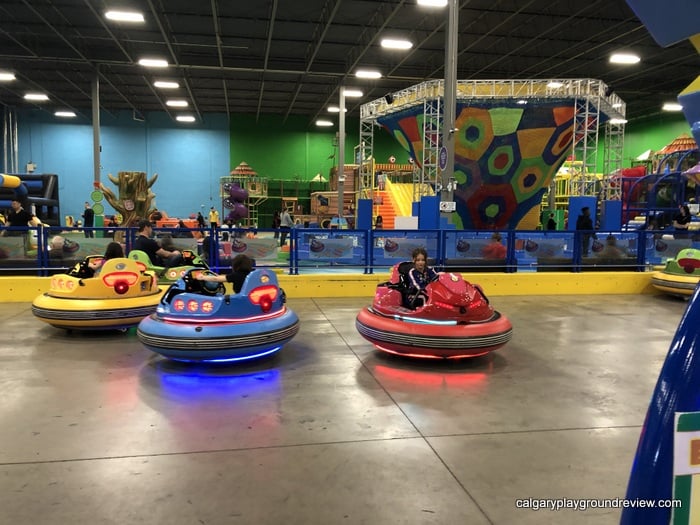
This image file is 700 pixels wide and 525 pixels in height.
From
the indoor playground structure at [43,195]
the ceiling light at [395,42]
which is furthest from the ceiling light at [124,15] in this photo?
the indoor playground structure at [43,195]

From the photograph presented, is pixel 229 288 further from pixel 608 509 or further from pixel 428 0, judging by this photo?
pixel 428 0

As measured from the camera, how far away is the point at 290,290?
10117 mm

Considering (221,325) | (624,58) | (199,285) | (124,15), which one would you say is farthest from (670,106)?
(221,325)

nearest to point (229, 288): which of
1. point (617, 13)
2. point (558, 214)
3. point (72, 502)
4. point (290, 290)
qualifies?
point (290, 290)

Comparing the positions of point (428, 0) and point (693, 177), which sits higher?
point (428, 0)

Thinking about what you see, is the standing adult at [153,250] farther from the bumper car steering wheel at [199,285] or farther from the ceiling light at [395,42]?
the ceiling light at [395,42]

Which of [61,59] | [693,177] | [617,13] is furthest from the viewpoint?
[61,59]

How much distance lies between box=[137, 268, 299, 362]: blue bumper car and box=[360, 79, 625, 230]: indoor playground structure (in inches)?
416

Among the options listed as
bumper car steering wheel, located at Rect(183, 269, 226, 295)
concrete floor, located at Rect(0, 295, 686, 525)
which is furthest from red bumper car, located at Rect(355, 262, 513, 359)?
bumper car steering wheel, located at Rect(183, 269, 226, 295)

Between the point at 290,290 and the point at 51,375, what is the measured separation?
5.27m

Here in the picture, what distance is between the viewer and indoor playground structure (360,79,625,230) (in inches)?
632

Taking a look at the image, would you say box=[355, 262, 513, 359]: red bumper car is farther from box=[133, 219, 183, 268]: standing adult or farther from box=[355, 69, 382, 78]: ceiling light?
box=[355, 69, 382, 78]: ceiling light

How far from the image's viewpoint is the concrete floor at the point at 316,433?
2.92 m

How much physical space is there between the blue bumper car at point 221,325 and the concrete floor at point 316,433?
0.24 meters
